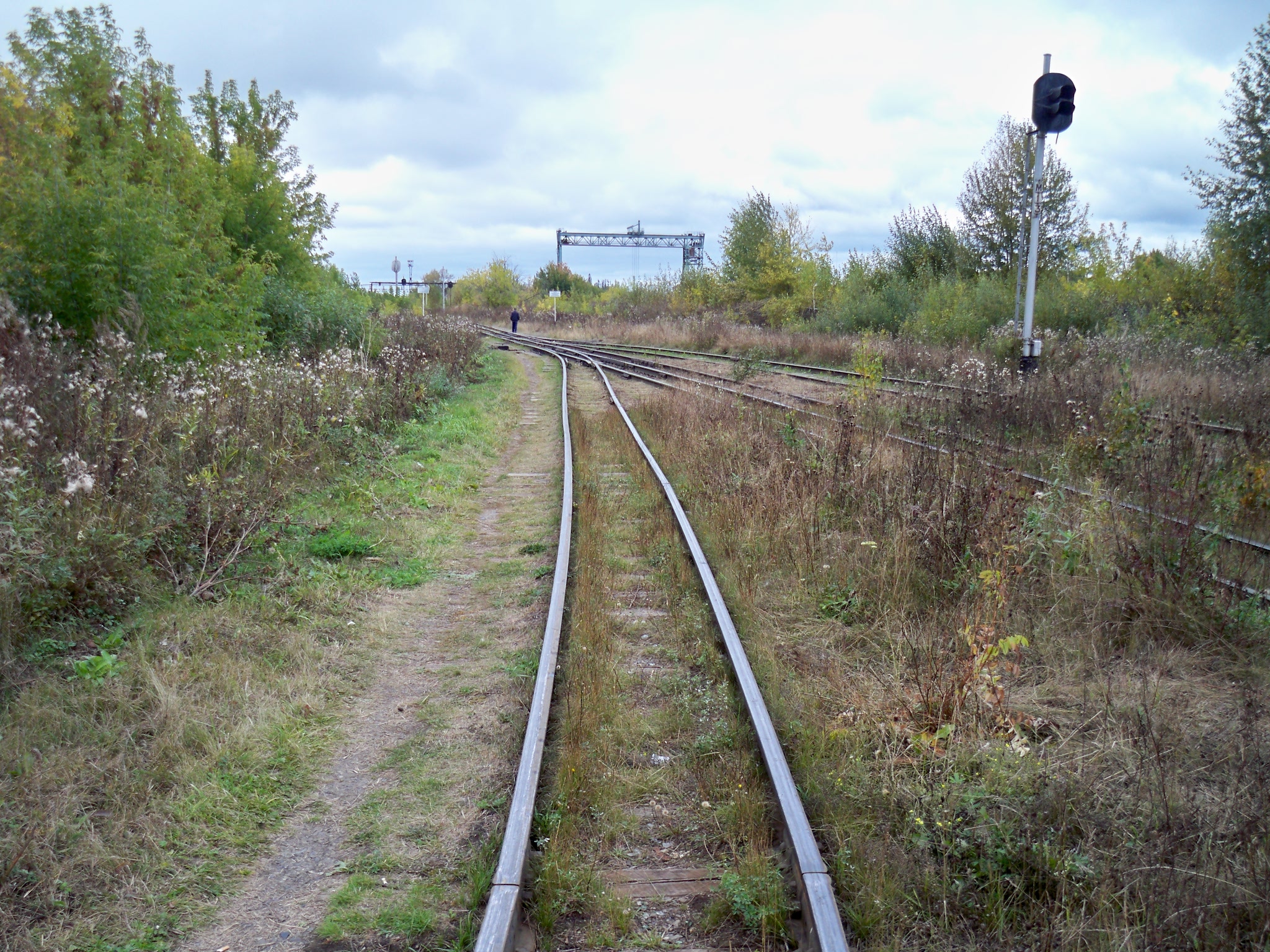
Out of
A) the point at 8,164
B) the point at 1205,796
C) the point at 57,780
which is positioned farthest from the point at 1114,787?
the point at 8,164

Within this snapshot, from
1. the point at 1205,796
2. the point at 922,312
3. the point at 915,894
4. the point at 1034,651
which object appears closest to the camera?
the point at 915,894

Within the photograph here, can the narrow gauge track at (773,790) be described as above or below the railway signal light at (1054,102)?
below

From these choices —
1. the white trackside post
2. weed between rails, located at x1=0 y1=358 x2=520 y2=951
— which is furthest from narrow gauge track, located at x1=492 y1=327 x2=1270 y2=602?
weed between rails, located at x1=0 y1=358 x2=520 y2=951

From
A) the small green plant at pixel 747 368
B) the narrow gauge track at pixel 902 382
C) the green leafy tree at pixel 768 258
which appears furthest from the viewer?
the green leafy tree at pixel 768 258

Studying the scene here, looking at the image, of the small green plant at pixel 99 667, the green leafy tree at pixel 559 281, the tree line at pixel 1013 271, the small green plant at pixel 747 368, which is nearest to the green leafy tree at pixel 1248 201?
the tree line at pixel 1013 271

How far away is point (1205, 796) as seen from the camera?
11.4 feet

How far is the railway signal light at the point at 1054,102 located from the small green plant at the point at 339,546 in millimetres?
12089

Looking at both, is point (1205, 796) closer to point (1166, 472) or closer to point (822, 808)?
point (822, 808)

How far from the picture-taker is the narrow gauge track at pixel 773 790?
2.77m

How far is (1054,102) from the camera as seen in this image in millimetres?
13211

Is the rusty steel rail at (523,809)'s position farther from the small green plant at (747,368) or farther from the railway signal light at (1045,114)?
the small green plant at (747,368)

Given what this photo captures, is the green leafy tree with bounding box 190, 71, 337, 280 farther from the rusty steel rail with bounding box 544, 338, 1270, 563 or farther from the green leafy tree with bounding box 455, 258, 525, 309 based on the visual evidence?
the green leafy tree with bounding box 455, 258, 525, 309

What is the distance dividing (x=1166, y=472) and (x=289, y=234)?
19.5 metres

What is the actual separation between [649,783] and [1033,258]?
1265 cm
